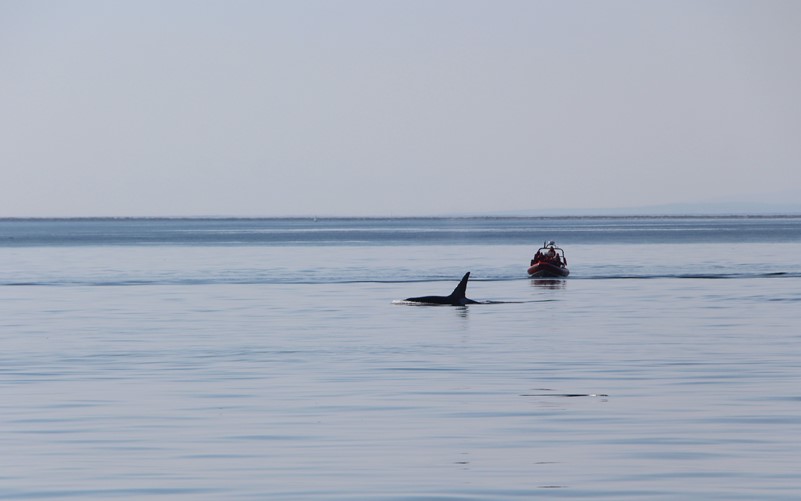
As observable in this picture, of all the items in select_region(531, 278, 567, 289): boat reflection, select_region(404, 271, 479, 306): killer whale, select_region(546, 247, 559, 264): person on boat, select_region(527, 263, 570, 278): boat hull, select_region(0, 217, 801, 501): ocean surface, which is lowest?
select_region(0, 217, 801, 501): ocean surface

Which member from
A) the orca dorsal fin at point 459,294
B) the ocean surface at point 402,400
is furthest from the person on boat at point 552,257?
the orca dorsal fin at point 459,294

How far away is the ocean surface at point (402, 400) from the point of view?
17.1 m

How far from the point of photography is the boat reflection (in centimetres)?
6869

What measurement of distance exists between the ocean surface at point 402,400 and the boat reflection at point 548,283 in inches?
539

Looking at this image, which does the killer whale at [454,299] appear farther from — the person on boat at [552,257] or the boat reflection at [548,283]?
the person on boat at [552,257]

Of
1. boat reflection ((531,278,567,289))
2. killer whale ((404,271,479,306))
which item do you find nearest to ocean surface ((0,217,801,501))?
killer whale ((404,271,479,306))

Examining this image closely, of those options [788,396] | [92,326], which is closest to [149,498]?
[788,396]

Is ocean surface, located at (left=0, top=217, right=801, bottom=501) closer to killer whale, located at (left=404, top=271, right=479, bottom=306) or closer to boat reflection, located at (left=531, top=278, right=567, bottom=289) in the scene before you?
killer whale, located at (left=404, top=271, right=479, bottom=306)

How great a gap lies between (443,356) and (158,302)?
26.3m

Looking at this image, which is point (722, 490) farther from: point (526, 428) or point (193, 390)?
point (193, 390)

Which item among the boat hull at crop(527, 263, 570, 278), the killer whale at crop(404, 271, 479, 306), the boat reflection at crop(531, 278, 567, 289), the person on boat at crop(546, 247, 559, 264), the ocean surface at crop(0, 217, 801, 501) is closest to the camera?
the ocean surface at crop(0, 217, 801, 501)

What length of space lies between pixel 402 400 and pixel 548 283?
48.3 meters

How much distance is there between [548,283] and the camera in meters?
71.9

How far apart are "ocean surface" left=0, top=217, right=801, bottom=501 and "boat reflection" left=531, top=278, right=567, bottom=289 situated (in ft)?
44.9
